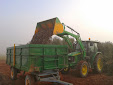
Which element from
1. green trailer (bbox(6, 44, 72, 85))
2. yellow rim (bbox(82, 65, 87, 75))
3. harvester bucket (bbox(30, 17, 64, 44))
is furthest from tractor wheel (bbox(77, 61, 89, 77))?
harvester bucket (bbox(30, 17, 64, 44))

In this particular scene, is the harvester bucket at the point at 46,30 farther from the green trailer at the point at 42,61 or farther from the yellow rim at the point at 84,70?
the yellow rim at the point at 84,70

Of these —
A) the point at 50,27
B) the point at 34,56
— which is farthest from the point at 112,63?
the point at 34,56

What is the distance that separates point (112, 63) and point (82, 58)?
6.89 ft

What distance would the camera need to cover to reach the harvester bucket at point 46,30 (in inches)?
293

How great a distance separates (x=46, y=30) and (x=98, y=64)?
177 inches

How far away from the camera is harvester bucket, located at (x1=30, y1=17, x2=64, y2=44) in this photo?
7451mm

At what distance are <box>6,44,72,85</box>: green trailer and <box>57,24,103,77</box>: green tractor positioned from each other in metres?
2.15

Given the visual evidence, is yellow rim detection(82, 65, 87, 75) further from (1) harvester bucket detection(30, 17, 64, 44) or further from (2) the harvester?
(1) harvester bucket detection(30, 17, 64, 44)

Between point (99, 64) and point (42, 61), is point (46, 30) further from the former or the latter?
point (99, 64)

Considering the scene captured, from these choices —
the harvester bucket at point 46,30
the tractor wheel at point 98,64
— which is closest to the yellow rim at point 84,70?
the tractor wheel at point 98,64

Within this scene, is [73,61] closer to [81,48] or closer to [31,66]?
[81,48]

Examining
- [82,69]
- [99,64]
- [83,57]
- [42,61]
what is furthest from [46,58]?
[99,64]

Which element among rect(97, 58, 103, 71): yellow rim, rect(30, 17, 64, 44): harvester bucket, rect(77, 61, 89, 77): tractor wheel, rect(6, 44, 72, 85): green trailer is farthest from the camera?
rect(97, 58, 103, 71): yellow rim

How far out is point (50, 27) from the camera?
7.89m
